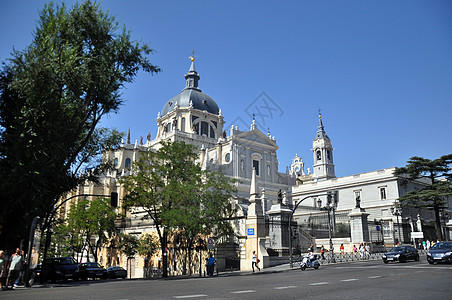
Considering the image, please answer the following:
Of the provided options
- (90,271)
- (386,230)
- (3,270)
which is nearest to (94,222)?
(90,271)

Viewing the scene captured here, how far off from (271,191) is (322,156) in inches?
809

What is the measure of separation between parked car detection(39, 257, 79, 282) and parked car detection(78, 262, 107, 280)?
16.5ft

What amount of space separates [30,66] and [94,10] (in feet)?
16.9

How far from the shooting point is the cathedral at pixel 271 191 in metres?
25.5

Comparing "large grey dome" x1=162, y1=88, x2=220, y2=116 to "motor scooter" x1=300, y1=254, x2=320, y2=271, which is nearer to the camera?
"motor scooter" x1=300, y1=254, x2=320, y2=271

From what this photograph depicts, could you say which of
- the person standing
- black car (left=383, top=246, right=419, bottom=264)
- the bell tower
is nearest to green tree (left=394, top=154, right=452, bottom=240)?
black car (left=383, top=246, right=419, bottom=264)

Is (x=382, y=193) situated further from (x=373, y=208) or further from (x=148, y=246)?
(x=148, y=246)

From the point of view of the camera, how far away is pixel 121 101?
2134 cm

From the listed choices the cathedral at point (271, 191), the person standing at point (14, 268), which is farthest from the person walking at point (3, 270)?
the cathedral at point (271, 191)

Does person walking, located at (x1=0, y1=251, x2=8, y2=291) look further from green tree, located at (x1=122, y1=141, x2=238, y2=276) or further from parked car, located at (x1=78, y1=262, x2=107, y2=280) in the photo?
parked car, located at (x1=78, y1=262, x2=107, y2=280)

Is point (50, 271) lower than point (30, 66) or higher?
lower

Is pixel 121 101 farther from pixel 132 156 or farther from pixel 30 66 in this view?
pixel 132 156

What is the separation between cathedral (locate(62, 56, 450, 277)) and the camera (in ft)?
83.5

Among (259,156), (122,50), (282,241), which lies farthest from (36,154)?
(259,156)
